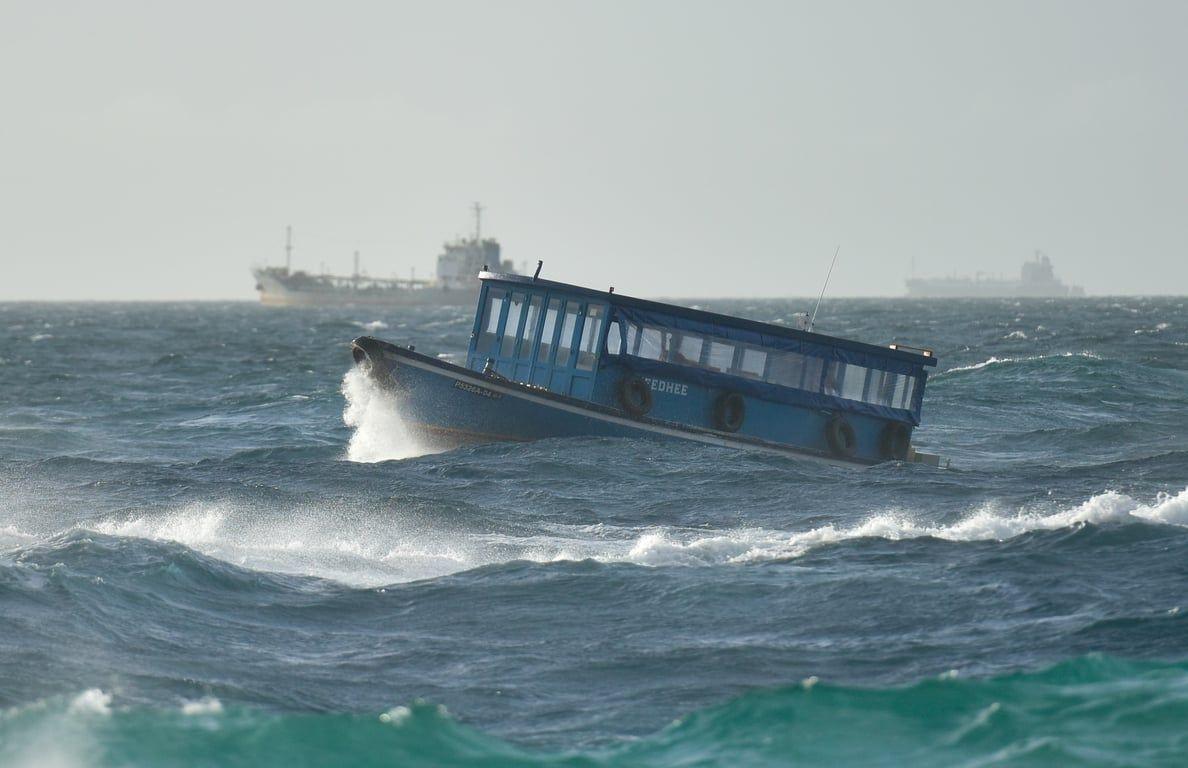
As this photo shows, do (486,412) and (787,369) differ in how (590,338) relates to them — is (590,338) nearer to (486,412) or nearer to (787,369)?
(486,412)

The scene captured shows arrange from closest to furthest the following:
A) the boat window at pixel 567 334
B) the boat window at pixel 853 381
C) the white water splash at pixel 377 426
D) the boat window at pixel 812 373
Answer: the boat window at pixel 567 334 → the white water splash at pixel 377 426 → the boat window at pixel 812 373 → the boat window at pixel 853 381

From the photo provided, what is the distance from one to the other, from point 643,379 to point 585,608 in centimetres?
1323

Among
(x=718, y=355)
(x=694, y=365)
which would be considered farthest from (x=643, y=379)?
(x=718, y=355)

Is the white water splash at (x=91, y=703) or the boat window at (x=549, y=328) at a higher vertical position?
the boat window at (x=549, y=328)

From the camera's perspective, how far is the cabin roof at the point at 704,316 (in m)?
27.2

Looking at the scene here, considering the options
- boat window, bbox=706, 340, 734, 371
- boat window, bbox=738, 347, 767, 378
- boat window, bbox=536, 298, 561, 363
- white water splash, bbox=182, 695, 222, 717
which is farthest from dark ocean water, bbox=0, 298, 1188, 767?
boat window, bbox=738, 347, 767, 378

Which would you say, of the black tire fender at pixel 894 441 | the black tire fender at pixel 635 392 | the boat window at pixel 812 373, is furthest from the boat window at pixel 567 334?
the black tire fender at pixel 894 441

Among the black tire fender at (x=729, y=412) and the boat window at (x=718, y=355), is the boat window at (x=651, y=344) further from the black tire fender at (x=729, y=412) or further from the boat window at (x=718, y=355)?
the black tire fender at (x=729, y=412)

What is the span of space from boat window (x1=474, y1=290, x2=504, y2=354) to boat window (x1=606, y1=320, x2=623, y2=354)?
2520 mm

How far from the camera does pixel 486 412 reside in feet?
89.3

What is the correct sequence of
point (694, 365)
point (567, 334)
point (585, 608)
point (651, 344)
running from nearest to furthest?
point (585, 608) < point (651, 344) < point (567, 334) < point (694, 365)

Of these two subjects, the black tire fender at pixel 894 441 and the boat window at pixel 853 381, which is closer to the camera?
the boat window at pixel 853 381

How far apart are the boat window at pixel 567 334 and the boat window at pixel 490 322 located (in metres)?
1.49

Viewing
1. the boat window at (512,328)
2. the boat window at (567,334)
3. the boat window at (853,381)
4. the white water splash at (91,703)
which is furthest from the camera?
the boat window at (853,381)
